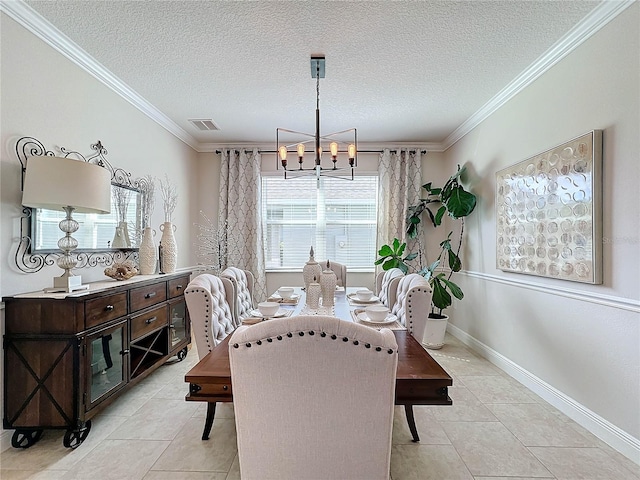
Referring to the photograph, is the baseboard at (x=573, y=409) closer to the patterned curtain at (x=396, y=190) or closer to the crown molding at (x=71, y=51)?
the patterned curtain at (x=396, y=190)

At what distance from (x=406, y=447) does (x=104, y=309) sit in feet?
7.11

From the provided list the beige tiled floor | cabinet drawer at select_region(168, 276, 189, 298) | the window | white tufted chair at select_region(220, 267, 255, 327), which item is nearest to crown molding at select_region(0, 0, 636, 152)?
the window

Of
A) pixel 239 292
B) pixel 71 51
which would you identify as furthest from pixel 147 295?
pixel 71 51

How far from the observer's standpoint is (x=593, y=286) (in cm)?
223

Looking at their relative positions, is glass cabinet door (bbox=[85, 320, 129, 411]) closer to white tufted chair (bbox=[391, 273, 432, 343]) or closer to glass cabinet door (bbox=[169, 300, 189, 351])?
glass cabinet door (bbox=[169, 300, 189, 351])

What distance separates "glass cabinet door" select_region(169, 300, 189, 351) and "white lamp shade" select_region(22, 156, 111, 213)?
4.62 ft

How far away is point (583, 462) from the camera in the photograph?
192 centimetres

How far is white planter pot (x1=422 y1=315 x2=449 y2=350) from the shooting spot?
3.92 m

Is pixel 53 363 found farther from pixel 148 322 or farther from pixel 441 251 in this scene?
pixel 441 251

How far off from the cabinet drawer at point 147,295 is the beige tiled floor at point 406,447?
0.76 meters

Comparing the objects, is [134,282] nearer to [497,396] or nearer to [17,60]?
[17,60]

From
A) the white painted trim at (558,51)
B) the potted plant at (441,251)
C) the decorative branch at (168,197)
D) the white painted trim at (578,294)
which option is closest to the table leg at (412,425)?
the white painted trim at (578,294)

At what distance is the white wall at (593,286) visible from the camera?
77.4 inches

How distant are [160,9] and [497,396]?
3744mm
